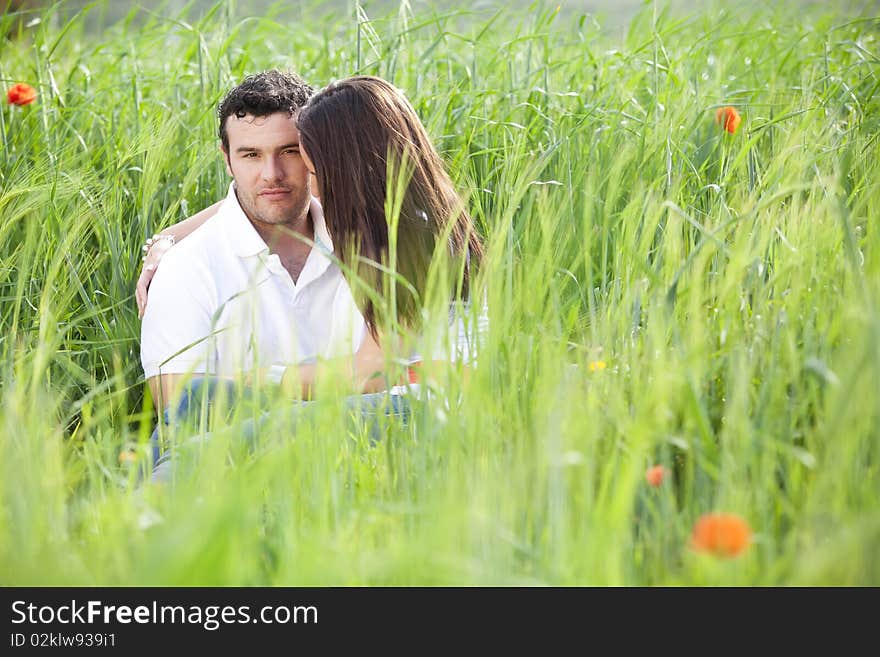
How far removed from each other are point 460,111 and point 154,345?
1.00 m

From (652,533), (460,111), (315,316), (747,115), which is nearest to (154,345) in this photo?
(315,316)

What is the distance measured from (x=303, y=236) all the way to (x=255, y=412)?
766 mm

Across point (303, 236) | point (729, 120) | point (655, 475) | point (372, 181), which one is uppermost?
point (729, 120)

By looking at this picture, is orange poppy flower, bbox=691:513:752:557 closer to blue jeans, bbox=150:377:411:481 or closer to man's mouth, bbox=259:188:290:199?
blue jeans, bbox=150:377:411:481

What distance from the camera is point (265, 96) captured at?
7.14 ft

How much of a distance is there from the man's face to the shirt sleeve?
7.8 inches

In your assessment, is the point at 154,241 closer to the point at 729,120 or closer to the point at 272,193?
the point at 272,193

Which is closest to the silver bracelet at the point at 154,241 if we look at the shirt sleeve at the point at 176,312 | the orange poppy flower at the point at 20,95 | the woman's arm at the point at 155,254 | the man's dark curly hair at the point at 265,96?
the woman's arm at the point at 155,254

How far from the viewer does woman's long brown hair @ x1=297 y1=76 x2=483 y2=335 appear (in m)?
1.97

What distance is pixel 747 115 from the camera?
227 cm

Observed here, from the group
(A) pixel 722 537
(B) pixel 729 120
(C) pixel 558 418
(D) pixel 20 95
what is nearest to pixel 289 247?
(D) pixel 20 95

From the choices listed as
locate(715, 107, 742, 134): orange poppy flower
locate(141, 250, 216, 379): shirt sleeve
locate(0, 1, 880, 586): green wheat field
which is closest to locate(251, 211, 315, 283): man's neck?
locate(141, 250, 216, 379): shirt sleeve

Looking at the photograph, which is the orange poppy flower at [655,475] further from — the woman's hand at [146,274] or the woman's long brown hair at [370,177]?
the woman's hand at [146,274]
